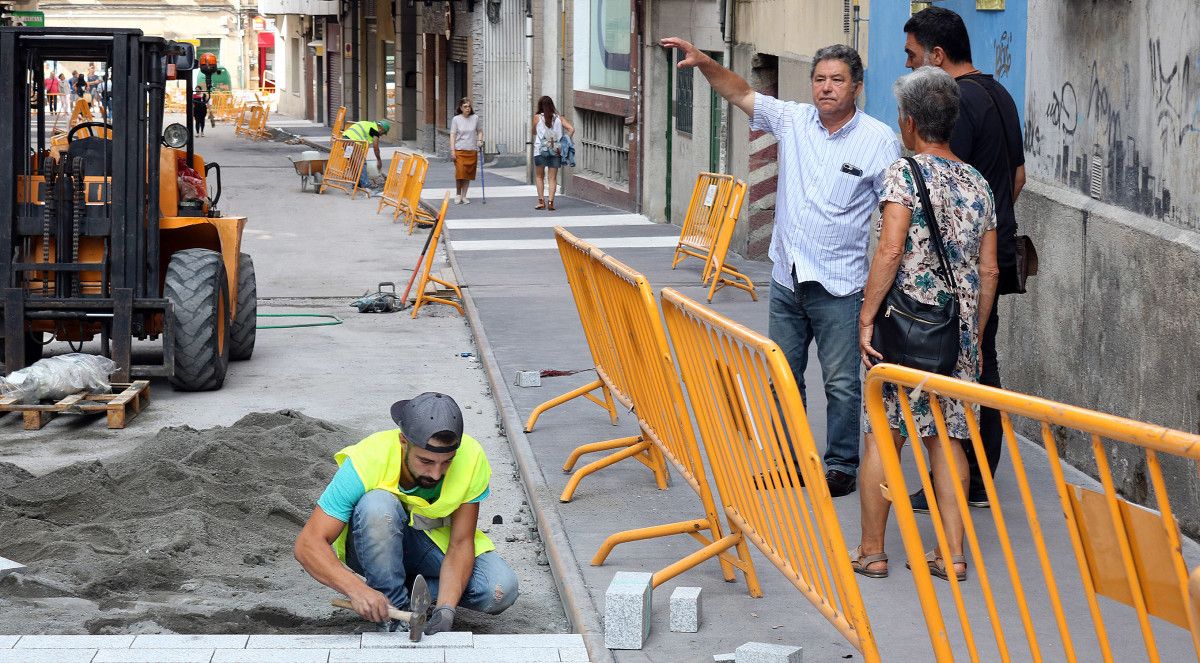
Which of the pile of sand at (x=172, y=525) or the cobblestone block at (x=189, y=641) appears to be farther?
the pile of sand at (x=172, y=525)

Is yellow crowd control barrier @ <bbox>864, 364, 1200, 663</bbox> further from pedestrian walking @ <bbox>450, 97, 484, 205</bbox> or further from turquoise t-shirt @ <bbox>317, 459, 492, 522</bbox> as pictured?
pedestrian walking @ <bbox>450, 97, 484, 205</bbox>

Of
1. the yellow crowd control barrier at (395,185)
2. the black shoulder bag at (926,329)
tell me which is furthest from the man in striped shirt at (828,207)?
the yellow crowd control barrier at (395,185)

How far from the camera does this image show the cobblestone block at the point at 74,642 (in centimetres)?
482

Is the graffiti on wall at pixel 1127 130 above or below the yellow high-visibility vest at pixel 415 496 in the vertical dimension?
above

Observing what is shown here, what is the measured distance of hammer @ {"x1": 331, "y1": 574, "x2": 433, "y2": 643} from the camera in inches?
192

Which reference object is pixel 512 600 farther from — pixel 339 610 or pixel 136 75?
pixel 136 75

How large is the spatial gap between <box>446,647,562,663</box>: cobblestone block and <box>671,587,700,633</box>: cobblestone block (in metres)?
0.40

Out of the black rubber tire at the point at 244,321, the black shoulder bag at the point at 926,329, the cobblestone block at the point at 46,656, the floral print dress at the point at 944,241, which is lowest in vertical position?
the cobblestone block at the point at 46,656

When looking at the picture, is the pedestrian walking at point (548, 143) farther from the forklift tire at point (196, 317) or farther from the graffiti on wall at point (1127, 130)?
the graffiti on wall at point (1127, 130)

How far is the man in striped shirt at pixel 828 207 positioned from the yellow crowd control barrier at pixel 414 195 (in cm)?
1350

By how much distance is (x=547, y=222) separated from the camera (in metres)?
21.2

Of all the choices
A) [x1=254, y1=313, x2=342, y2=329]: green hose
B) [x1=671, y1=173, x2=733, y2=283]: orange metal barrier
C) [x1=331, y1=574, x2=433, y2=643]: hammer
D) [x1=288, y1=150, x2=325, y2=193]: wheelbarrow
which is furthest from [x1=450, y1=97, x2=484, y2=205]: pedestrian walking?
[x1=331, y1=574, x2=433, y2=643]: hammer

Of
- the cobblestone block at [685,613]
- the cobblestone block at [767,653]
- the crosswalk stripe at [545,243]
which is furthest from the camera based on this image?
the crosswalk stripe at [545,243]

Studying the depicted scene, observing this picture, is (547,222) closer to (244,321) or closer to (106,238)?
(244,321)
